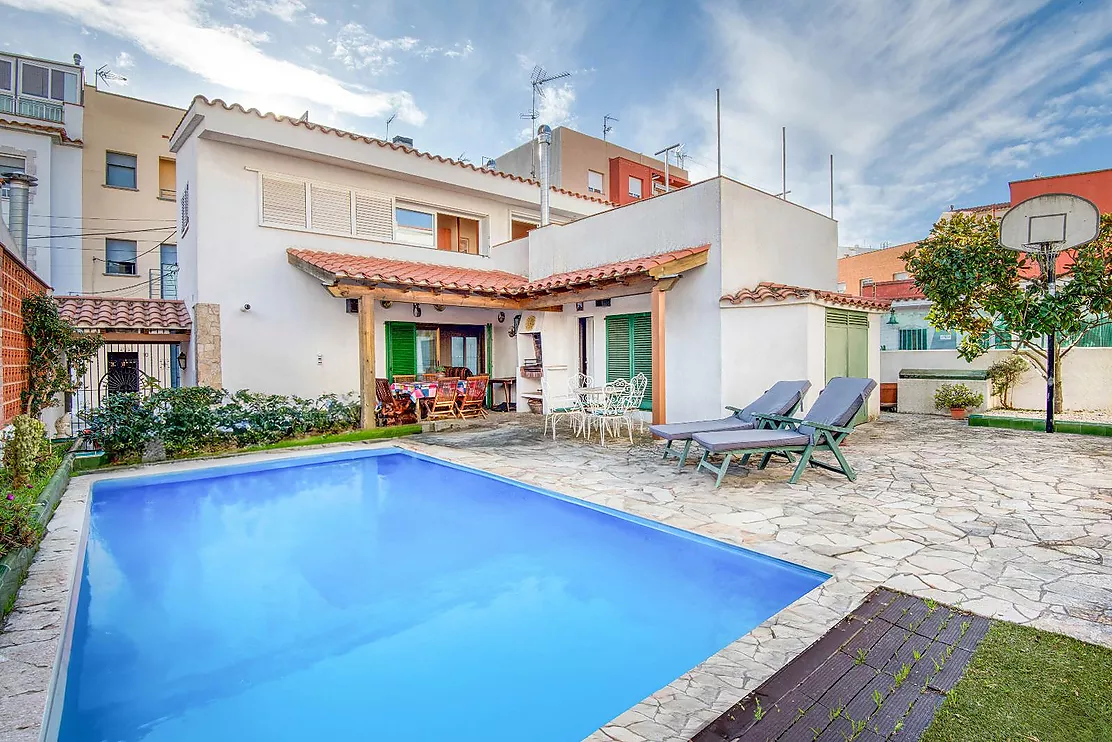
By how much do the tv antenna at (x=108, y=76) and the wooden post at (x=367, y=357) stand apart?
18199 millimetres

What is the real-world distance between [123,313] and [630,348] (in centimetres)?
1122

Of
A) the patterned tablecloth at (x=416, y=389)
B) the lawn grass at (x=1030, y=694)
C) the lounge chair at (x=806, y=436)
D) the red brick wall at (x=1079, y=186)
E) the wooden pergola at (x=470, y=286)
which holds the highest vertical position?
the red brick wall at (x=1079, y=186)

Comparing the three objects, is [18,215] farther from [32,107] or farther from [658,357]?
[658,357]

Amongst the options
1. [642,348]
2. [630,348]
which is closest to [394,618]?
[642,348]

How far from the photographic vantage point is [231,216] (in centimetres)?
1174

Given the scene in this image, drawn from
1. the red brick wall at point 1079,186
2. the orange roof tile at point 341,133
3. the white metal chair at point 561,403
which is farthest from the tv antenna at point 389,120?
the red brick wall at point 1079,186

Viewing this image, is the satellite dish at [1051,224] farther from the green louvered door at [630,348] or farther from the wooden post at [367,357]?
the wooden post at [367,357]

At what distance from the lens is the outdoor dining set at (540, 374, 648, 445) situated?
10.7m

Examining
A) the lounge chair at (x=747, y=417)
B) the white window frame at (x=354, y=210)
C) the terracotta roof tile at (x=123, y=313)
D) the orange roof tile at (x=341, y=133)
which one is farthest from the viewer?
the white window frame at (x=354, y=210)

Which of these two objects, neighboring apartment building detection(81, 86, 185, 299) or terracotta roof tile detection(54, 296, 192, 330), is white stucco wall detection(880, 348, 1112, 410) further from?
neighboring apartment building detection(81, 86, 185, 299)

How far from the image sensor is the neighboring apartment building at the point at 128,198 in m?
18.4

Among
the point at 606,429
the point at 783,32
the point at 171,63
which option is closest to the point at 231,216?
the point at 171,63

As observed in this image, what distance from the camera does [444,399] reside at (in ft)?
44.2

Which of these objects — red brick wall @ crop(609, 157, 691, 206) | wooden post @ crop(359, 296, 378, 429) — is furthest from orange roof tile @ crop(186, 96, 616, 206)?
red brick wall @ crop(609, 157, 691, 206)
